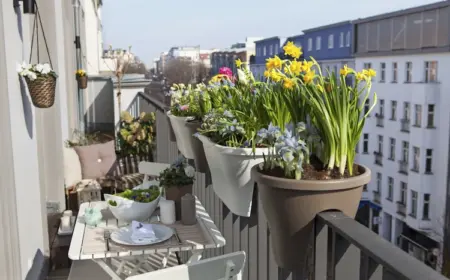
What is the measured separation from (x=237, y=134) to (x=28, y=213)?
70.6 inches

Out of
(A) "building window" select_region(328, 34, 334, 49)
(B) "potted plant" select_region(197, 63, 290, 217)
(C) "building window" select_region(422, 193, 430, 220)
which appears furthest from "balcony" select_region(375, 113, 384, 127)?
(B) "potted plant" select_region(197, 63, 290, 217)

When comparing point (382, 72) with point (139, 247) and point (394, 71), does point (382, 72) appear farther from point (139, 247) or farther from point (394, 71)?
point (139, 247)

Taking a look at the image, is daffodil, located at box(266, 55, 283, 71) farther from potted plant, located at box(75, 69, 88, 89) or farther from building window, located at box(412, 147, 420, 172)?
building window, located at box(412, 147, 420, 172)

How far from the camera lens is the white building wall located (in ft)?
68.1

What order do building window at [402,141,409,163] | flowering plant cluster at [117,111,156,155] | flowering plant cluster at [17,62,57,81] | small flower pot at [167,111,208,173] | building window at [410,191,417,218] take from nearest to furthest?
small flower pot at [167,111,208,173]
flowering plant cluster at [17,62,57,81]
flowering plant cluster at [117,111,156,155]
building window at [410,191,417,218]
building window at [402,141,409,163]

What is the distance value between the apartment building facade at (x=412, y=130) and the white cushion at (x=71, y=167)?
58.4ft

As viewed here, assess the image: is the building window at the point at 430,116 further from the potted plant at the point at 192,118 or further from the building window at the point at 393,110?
the potted plant at the point at 192,118

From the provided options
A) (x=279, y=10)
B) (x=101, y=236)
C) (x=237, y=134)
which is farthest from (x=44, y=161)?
(x=279, y=10)

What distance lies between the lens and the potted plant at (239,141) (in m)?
1.63

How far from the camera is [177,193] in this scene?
8.28 ft

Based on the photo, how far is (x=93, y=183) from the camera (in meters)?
5.28

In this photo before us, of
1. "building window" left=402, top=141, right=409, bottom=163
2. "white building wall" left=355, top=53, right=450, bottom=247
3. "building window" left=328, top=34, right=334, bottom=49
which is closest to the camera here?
"white building wall" left=355, top=53, right=450, bottom=247

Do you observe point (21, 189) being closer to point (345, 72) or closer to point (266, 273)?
point (266, 273)

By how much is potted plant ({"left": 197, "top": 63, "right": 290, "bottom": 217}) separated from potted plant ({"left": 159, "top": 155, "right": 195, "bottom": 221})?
0.54m
